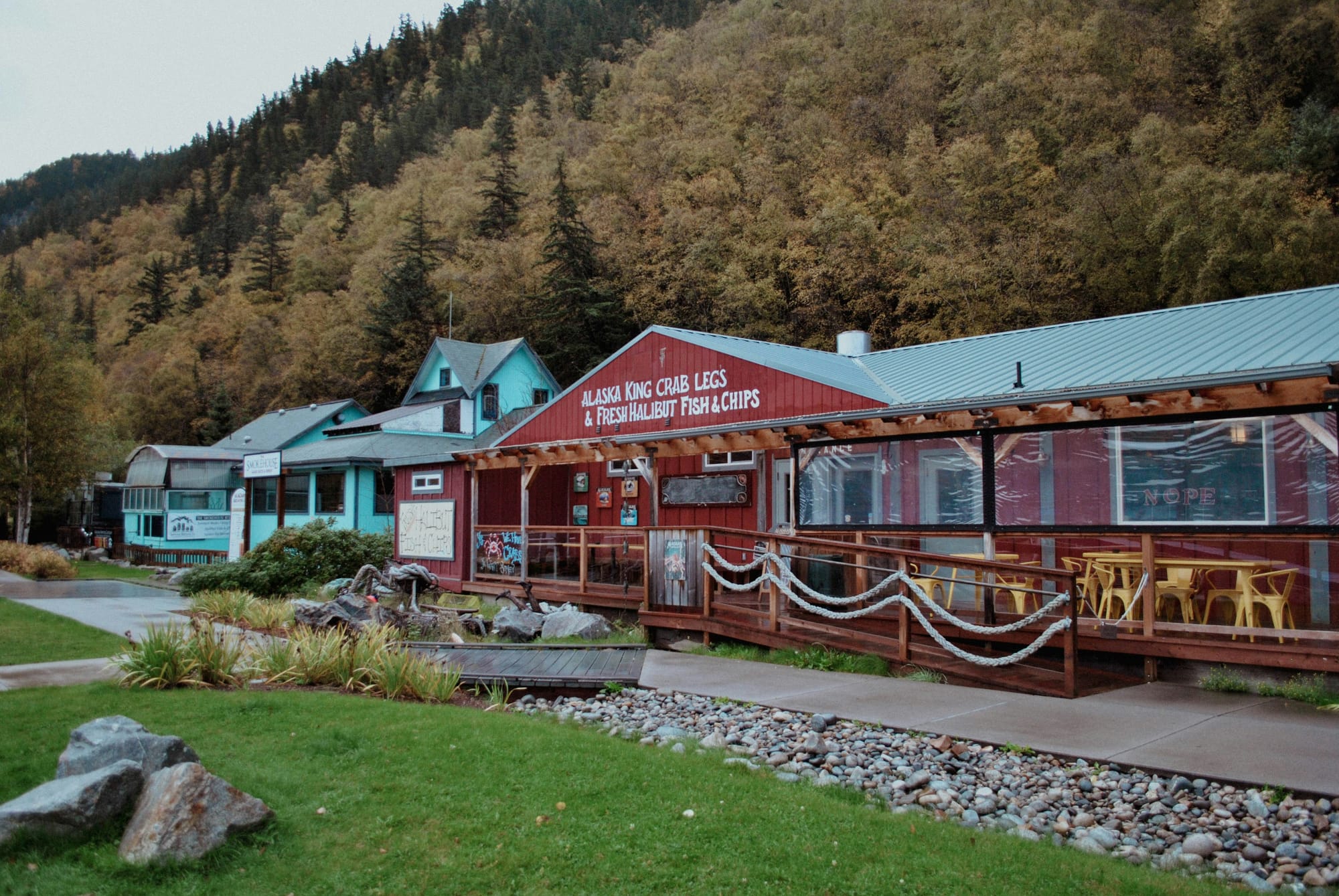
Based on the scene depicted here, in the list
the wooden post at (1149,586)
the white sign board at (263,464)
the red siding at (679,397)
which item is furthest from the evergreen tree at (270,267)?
the wooden post at (1149,586)

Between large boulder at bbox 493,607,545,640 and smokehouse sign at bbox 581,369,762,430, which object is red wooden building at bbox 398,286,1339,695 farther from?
large boulder at bbox 493,607,545,640

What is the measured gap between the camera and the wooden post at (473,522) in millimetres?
19125

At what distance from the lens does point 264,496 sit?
30828mm

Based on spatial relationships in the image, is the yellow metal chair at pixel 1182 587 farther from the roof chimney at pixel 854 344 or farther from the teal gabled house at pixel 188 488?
the teal gabled house at pixel 188 488

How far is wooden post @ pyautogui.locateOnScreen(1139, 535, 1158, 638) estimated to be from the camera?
9.53 meters

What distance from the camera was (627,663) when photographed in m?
10.2

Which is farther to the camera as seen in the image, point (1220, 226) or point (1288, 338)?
point (1220, 226)

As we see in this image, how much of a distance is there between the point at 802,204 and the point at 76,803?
117ft

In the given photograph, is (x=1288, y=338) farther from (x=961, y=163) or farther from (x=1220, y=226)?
(x=961, y=163)

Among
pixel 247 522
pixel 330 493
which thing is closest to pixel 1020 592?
pixel 330 493

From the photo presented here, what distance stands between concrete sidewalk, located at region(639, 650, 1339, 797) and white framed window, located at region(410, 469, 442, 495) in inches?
471

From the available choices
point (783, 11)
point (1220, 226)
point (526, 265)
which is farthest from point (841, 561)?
point (783, 11)

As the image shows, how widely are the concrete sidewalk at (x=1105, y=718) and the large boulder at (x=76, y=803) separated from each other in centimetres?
501

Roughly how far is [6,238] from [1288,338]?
137511mm
